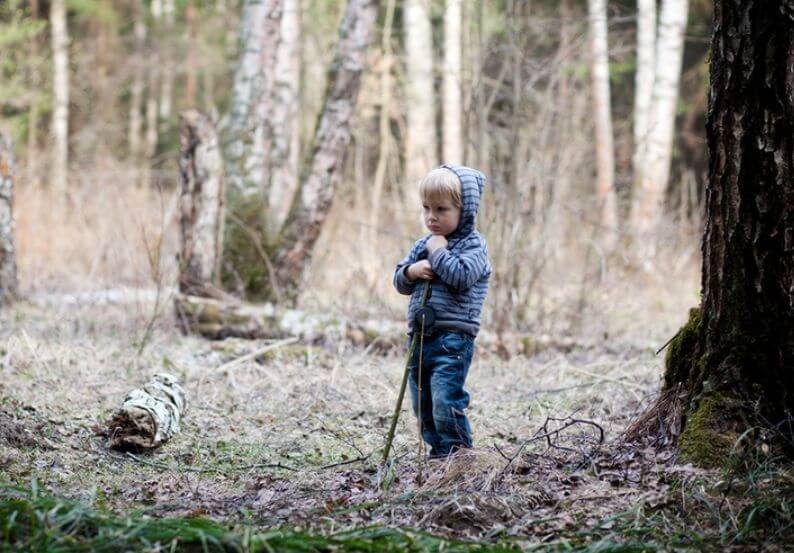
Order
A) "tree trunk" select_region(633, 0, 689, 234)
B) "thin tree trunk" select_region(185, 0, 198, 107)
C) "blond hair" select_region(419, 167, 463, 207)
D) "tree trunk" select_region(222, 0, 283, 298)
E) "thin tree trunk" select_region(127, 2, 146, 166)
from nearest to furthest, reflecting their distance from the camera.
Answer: "blond hair" select_region(419, 167, 463, 207), "tree trunk" select_region(222, 0, 283, 298), "tree trunk" select_region(633, 0, 689, 234), "thin tree trunk" select_region(185, 0, 198, 107), "thin tree trunk" select_region(127, 2, 146, 166)

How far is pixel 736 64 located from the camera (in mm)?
3273

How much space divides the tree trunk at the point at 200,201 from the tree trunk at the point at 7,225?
2.07 metres

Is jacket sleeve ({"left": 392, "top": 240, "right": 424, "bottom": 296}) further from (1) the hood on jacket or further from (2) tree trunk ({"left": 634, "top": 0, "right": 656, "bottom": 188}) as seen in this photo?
Result: (2) tree trunk ({"left": 634, "top": 0, "right": 656, "bottom": 188})

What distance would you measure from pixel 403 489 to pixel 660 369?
3357 mm

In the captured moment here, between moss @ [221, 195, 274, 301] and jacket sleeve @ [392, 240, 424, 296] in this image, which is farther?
moss @ [221, 195, 274, 301]

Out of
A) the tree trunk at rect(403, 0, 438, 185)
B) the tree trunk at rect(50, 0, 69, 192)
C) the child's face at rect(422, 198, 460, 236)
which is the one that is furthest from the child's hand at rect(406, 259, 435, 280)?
the tree trunk at rect(50, 0, 69, 192)

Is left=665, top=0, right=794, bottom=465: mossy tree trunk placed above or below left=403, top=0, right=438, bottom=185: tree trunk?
below

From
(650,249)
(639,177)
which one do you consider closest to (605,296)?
(650,249)

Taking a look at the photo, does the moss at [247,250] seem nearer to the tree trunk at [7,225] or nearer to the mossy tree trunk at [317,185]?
the mossy tree trunk at [317,185]

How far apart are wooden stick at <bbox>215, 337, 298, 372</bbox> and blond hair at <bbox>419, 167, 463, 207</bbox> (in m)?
2.83

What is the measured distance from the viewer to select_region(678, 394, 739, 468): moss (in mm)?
3332

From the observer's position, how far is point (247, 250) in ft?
27.2

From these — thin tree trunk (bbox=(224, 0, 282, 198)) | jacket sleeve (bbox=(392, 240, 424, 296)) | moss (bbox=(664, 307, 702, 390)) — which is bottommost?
moss (bbox=(664, 307, 702, 390))

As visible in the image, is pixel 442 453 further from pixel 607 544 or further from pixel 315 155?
pixel 315 155
